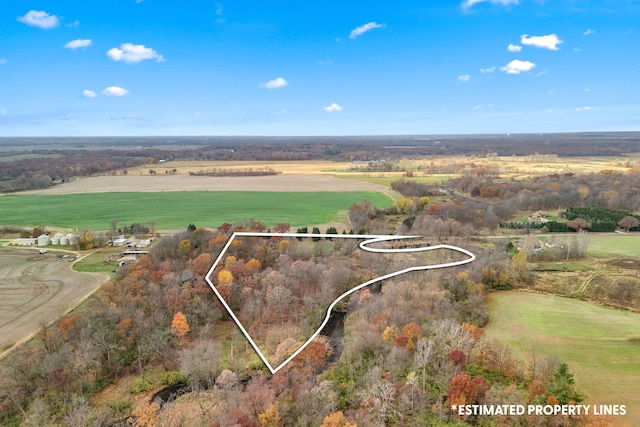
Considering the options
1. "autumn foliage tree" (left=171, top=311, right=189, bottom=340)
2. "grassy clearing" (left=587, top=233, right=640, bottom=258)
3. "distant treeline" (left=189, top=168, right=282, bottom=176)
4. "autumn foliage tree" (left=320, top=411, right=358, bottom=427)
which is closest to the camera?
"autumn foliage tree" (left=320, top=411, right=358, bottom=427)

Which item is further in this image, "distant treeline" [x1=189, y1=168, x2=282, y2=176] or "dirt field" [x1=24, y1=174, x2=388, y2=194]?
"distant treeline" [x1=189, y1=168, x2=282, y2=176]

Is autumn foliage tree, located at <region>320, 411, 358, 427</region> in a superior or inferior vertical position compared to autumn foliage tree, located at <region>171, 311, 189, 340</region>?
inferior

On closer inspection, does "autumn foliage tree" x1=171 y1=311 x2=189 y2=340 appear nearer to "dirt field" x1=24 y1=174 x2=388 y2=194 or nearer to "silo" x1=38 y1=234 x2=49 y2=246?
"silo" x1=38 y1=234 x2=49 y2=246

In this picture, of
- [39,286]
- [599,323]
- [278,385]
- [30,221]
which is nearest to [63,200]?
[30,221]

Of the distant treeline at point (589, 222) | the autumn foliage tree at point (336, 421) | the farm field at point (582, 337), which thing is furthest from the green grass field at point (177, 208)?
the autumn foliage tree at point (336, 421)

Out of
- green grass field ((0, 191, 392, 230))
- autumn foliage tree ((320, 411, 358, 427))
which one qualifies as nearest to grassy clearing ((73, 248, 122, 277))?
green grass field ((0, 191, 392, 230))

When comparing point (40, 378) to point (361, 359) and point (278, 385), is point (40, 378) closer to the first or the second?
point (278, 385)

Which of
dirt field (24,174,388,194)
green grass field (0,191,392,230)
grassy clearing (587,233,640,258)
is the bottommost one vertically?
grassy clearing (587,233,640,258)
